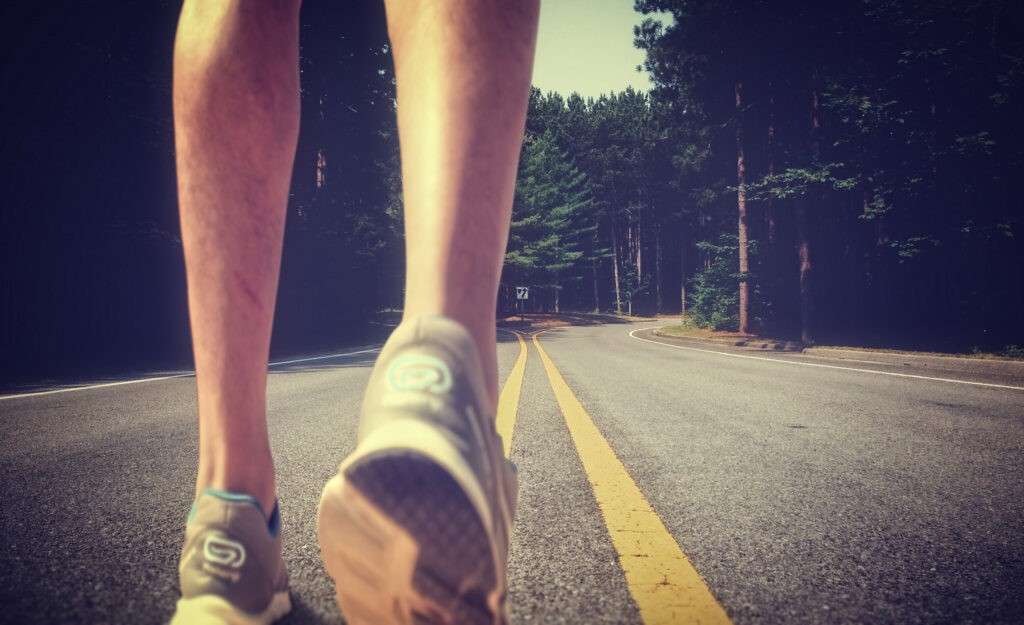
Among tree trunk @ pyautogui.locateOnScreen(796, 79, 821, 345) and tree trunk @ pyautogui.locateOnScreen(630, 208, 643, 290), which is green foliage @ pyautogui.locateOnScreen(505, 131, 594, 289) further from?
tree trunk @ pyautogui.locateOnScreen(796, 79, 821, 345)

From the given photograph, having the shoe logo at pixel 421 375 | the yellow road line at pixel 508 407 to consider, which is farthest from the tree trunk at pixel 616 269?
the shoe logo at pixel 421 375

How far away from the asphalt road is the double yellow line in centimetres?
3

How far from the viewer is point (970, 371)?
25.5ft

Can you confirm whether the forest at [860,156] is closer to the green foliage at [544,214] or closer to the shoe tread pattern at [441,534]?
the green foliage at [544,214]

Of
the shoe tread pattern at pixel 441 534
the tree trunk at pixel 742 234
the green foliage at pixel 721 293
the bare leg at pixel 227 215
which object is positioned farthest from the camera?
the green foliage at pixel 721 293

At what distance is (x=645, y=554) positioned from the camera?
1124 millimetres

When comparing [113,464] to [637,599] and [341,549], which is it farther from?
[637,599]

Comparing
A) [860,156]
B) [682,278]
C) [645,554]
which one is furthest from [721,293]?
[682,278]

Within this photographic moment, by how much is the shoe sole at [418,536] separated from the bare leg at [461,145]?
0.23 meters

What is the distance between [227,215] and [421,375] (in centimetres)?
53

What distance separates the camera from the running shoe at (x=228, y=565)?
0.77 m

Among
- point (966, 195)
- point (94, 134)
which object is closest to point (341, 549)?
point (94, 134)

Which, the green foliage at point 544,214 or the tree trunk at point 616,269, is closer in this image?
the green foliage at point 544,214

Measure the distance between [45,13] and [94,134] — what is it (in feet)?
7.06
